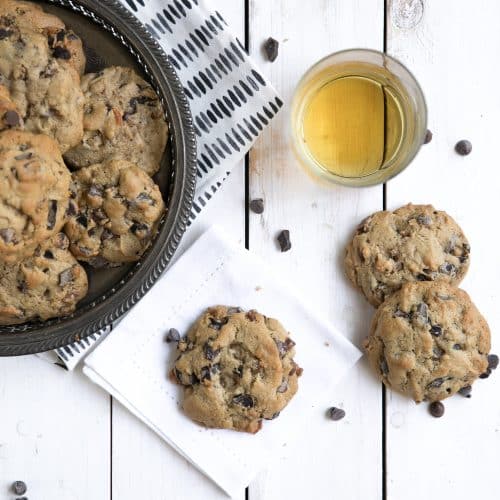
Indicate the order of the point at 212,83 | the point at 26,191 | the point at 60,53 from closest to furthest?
1. the point at 26,191
2. the point at 60,53
3. the point at 212,83

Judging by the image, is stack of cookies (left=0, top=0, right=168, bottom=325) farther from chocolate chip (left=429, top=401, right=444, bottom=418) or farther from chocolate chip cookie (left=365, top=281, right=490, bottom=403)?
chocolate chip (left=429, top=401, right=444, bottom=418)

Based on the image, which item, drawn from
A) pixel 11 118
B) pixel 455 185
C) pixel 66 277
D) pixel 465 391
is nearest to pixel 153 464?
pixel 66 277

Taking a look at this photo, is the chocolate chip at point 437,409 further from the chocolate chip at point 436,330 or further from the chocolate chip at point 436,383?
the chocolate chip at point 436,330

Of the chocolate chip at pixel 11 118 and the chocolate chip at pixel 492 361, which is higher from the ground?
the chocolate chip at pixel 11 118

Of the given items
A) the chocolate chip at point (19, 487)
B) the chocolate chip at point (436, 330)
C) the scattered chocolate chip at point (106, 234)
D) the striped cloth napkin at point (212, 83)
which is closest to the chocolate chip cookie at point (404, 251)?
the chocolate chip at point (436, 330)

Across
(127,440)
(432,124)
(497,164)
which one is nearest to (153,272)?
(127,440)

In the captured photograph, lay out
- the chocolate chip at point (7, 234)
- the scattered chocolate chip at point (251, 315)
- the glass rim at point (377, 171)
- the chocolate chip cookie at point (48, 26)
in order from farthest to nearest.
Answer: the scattered chocolate chip at point (251, 315) < the glass rim at point (377, 171) < the chocolate chip cookie at point (48, 26) < the chocolate chip at point (7, 234)

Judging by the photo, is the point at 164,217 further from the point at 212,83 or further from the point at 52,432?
the point at 52,432
